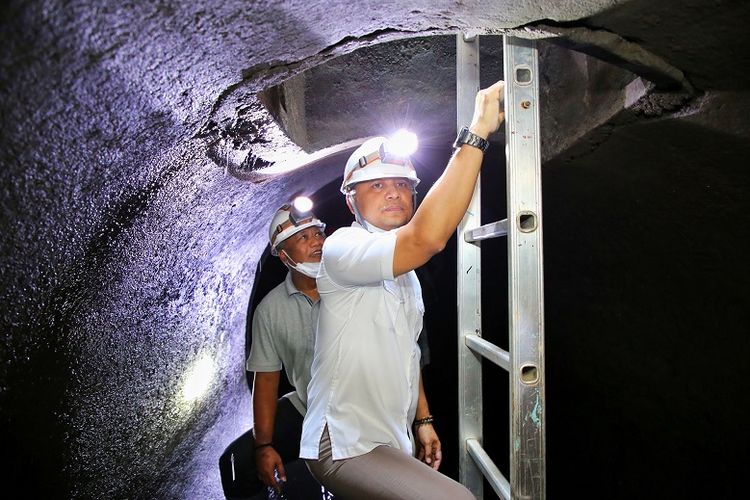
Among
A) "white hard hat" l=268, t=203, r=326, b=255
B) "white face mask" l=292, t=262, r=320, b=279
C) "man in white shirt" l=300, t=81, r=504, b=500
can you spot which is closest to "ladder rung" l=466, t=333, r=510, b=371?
"man in white shirt" l=300, t=81, r=504, b=500

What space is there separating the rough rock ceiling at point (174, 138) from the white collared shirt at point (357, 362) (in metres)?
0.74

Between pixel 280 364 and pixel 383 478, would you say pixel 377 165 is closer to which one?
pixel 383 478

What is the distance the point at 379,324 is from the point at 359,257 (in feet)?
1.13

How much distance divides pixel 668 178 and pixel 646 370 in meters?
1.08

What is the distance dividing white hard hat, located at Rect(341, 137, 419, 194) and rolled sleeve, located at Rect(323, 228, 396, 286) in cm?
33

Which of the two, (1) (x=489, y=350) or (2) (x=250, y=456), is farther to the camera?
(2) (x=250, y=456)

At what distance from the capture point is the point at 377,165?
235 centimetres

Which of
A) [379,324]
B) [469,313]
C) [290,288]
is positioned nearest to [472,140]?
[379,324]

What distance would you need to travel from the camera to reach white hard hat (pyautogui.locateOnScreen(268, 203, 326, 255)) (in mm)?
3562

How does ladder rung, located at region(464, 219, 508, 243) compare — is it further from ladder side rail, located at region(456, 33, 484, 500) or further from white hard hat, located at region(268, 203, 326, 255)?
white hard hat, located at region(268, 203, 326, 255)

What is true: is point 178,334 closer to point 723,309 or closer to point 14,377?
point 14,377

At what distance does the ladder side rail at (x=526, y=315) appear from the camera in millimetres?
1712

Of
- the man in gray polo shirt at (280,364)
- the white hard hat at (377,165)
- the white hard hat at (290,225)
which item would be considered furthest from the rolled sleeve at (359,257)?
the white hard hat at (290,225)

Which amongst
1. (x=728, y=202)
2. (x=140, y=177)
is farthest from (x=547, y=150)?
(x=140, y=177)
